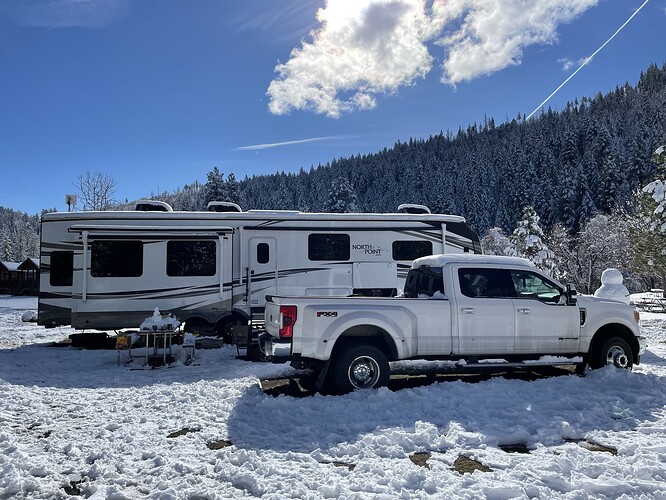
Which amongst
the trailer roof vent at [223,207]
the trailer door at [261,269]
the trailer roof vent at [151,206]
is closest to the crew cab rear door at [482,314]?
the trailer door at [261,269]

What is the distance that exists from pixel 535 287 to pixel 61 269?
1116cm

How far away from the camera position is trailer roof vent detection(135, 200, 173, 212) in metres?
12.9

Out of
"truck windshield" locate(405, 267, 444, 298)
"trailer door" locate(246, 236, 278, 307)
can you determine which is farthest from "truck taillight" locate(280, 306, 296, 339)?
"trailer door" locate(246, 236, 278, 307)

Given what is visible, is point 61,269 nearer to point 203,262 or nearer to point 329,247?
point 203,262

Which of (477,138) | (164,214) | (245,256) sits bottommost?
(245,256)

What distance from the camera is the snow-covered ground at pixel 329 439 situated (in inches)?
157

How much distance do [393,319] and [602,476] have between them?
3.31m

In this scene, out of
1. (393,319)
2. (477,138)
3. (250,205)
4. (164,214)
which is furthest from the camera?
(477,138)

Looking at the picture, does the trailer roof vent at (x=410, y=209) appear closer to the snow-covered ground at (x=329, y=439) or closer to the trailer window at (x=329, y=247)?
the trailer window at (x=329, y=247)

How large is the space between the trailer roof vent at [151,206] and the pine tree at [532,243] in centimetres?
2804

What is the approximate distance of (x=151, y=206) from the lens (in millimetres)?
12992

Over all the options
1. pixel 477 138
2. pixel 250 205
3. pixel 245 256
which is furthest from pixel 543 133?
pixel 245 256

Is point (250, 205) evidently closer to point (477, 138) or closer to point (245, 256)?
point (477, 138)

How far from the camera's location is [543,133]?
10488cm
